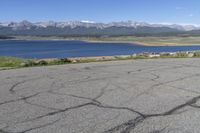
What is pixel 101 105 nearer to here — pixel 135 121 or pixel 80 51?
pixel 135 121

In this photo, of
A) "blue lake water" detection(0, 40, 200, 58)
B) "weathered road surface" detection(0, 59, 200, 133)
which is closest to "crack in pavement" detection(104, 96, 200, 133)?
"weathered road surface" detection(0, 59, 200, 133)

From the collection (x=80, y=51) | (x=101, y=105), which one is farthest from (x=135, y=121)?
(x=80, y=51)

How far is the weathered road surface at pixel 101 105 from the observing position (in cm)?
624

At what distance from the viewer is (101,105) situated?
7945 millimetres

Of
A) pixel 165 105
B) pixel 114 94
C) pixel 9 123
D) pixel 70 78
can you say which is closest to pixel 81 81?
pixel 70 78

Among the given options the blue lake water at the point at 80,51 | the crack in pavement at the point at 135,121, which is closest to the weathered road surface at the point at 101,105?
the crack in pavement at the point at 135,121

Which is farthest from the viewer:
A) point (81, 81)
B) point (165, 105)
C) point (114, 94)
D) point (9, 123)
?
point (81, 81)

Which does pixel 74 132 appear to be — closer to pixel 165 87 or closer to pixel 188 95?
pixel 188 95

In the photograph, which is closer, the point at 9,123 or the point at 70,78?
the point at 9,123

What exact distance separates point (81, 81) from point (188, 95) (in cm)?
414

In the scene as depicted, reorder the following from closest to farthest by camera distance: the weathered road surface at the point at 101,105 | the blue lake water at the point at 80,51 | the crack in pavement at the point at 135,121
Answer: the crack in pavement at the point at 135,121 < the weathered road surface at the point at 101,105 < the blue lake water at the point at 80,51

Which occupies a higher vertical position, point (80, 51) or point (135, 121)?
point (135, 121)

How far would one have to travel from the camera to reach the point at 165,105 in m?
7.84

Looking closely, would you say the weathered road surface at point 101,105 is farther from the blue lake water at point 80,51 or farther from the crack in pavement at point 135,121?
the blue lake water at point 80,51
